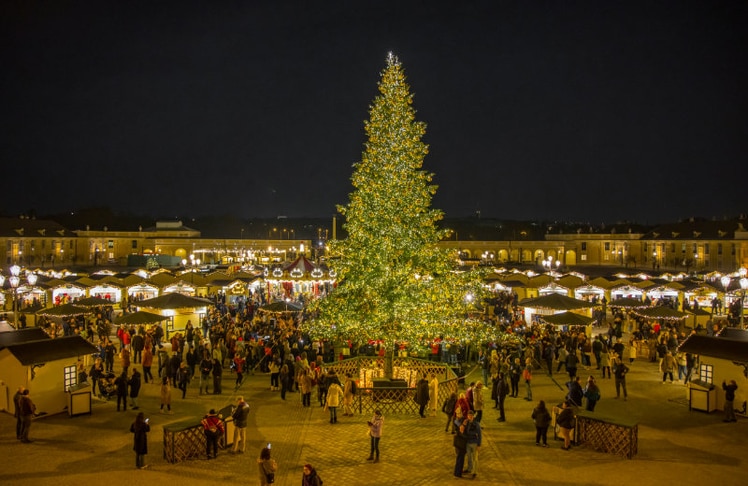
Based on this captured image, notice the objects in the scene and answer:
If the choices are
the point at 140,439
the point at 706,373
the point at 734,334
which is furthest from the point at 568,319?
the point at 140,439

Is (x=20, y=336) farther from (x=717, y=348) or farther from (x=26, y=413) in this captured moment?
(x=717, y=348)

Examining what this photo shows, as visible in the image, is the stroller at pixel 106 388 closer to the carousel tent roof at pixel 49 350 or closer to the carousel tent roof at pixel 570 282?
the carousel tent roof at pixel 49 350

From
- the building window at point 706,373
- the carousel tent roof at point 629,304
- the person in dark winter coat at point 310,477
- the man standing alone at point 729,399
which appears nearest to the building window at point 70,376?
the person in dark winter coat at point 310,477

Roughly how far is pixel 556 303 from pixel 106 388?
1658cm

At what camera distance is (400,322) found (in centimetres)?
1504

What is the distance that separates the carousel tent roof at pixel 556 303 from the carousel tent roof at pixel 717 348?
786cm

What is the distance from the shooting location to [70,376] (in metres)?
13.7

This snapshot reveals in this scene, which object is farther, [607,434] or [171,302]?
[171,302]

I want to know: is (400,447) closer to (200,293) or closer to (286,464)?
(286,464)

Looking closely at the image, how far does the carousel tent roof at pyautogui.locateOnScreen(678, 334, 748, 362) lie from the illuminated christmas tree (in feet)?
16.9

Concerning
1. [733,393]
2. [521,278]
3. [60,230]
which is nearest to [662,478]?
[733,393]

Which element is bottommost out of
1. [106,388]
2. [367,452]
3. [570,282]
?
[367,452]

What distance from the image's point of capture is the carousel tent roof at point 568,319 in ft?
68.6

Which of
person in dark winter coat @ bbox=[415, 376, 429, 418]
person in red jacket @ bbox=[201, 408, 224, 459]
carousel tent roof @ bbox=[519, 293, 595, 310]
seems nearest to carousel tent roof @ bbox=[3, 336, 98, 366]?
person in red jacket @ bbox=[201, 408, 224, 459]
